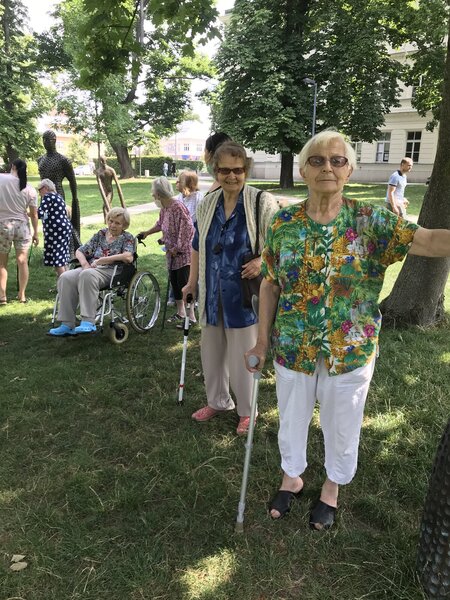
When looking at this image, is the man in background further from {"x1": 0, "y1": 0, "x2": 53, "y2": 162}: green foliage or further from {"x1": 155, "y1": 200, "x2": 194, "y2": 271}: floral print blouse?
{"x1": 0, "y1": 0, "x2": 53, "y2": 162}: green foliage

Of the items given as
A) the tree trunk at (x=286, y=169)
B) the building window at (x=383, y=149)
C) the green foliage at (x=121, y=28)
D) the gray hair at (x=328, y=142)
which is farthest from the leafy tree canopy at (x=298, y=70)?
the gray hair at (x=328, y=142)

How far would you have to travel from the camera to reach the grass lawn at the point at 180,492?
2.17 meters

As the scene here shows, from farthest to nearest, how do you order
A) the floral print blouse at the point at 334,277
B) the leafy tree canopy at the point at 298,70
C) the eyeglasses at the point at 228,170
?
the leafy tree canopy at the point at 298,70 → the eyeglasses at the point at 228,170 → the floral print blouse at the point at 334,277

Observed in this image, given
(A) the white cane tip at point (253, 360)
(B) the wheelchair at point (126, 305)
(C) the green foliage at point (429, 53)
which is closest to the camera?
(A) the white cane tip at point (253, 360)

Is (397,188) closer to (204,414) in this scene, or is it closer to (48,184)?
(48,184)

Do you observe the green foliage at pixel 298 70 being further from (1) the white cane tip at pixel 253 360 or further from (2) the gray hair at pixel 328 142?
(1) the white cane tip at pixel 253 360

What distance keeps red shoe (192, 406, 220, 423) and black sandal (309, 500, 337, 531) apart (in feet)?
3.86

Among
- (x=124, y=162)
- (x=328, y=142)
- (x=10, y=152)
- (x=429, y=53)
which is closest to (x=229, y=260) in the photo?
(x=328, y=142)

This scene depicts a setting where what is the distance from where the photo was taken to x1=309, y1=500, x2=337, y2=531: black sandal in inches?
96.0

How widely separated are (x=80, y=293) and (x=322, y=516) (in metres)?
3.18

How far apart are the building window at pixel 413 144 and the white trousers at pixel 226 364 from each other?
1359 inches

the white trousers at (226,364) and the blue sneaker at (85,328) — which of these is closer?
the white trousers at (226,364)

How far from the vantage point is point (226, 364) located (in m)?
3.46

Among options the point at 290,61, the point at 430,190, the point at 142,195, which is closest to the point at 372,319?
the point at 430,190
